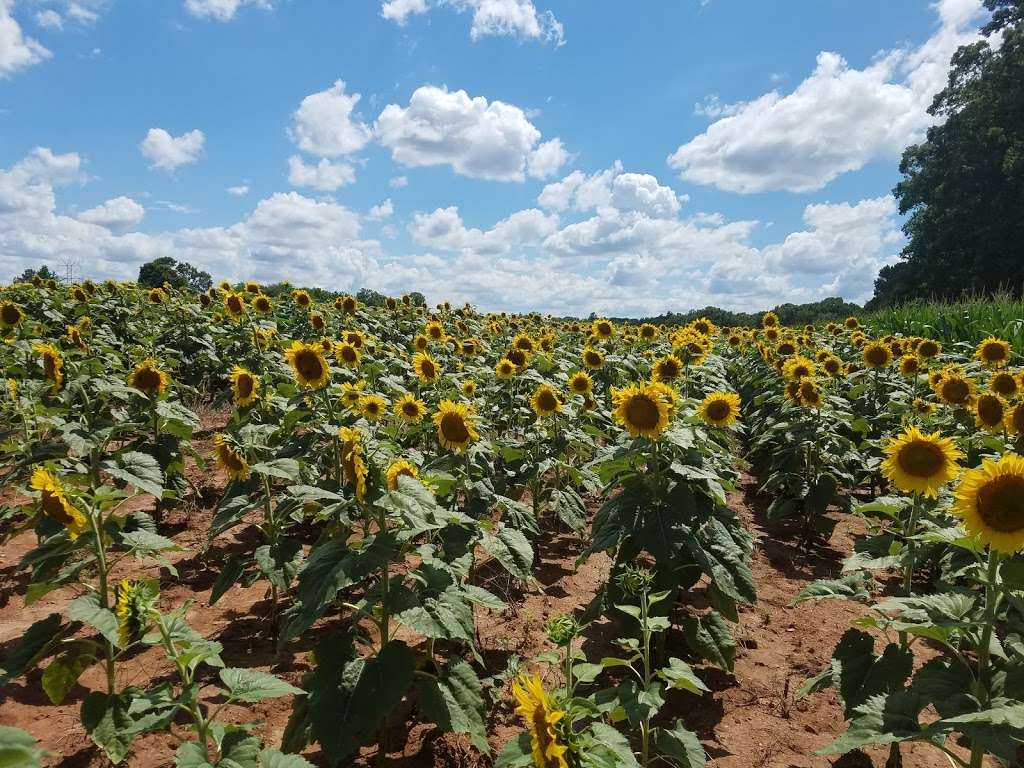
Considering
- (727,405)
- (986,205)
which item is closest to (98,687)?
(727,405)

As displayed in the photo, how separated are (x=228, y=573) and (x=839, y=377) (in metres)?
8.83

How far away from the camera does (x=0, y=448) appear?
4.86 meters

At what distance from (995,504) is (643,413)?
184 cm

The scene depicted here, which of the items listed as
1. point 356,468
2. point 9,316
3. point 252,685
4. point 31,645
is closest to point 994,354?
point 356,468

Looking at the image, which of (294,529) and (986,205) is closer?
(294,529)

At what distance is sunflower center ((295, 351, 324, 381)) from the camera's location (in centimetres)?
452

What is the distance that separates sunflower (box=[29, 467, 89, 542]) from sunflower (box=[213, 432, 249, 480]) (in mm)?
1292

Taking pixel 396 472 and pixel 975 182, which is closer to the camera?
pixel 396 472

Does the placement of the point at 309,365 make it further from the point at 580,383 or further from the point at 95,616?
the point at 580,383

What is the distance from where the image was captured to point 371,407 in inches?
193

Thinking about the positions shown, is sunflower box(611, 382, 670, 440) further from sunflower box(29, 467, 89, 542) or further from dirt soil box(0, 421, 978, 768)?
sunflower box(29, 467, 89, 542)

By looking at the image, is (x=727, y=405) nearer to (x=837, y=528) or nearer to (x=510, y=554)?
(x=510, y=554)

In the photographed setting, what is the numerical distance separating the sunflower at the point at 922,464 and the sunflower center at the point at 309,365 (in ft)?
12.3

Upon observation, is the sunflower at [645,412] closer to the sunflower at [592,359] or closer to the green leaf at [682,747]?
the green leaf at [682,747]
